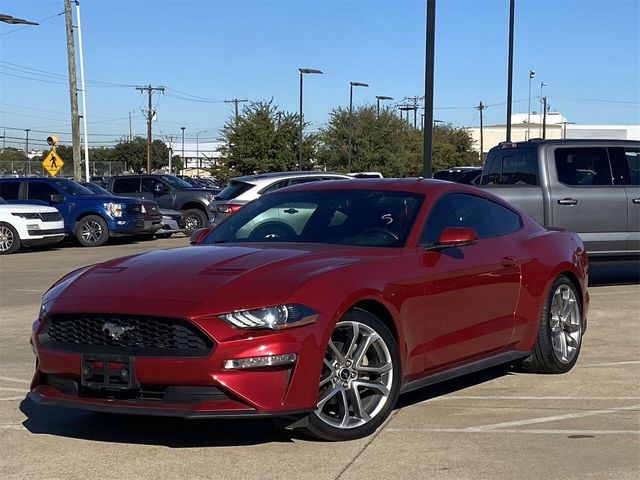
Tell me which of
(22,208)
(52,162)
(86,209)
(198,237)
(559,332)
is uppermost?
(52,162)

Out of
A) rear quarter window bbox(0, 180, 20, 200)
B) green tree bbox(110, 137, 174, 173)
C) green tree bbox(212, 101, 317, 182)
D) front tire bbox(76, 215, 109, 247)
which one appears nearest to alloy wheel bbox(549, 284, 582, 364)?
front tire bbox(76, 215, 109, 247)

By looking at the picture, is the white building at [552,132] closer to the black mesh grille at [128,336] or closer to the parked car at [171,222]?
A: the parked car at [171,222]

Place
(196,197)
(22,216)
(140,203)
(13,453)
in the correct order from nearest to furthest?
(13,453) → (22,216) → (140,203) → (196,197)

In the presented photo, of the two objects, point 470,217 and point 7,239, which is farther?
point 7,239

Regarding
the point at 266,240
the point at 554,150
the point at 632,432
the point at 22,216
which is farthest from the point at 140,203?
Answer: the point at 632,432

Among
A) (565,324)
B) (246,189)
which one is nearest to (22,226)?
(246,189)

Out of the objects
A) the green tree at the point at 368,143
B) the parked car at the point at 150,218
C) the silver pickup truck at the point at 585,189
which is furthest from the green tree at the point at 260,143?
the silver pickup truck at the point at 585,189

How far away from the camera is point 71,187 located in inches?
882

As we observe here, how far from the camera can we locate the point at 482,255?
245 inches

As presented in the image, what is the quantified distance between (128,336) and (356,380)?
4.33ft

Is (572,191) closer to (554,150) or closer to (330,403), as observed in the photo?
(554,150)

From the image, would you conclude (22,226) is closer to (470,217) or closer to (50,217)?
(50,217)

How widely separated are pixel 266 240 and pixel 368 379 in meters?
1.33

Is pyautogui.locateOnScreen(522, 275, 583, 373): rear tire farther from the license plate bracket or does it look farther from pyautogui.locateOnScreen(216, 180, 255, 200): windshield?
pyautogui.locateOnScreen(216, 180, 255, 200): windshield
